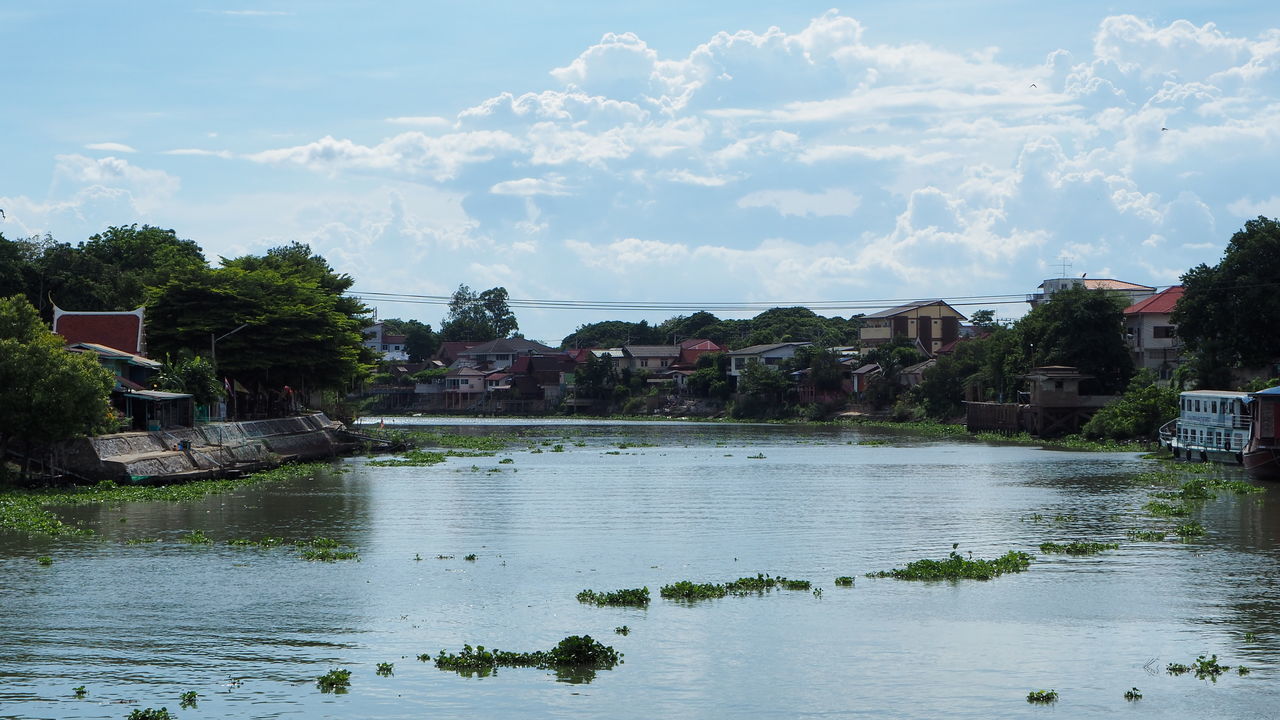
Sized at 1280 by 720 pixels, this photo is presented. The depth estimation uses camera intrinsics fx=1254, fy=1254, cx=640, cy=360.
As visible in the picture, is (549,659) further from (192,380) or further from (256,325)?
(256,325)

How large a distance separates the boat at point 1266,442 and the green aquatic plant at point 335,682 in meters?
41.1

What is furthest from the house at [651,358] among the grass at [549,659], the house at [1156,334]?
the grass at [549,659]

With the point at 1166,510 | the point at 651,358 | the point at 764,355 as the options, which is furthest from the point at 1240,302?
the point at 651,358

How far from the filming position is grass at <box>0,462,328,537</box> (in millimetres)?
31547

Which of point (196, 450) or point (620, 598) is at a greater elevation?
point (196, 450)

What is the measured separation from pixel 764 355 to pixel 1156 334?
5291 centimetres

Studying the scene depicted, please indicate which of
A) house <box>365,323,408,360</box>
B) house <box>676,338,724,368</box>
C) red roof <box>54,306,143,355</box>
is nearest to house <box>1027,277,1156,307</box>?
house <box>676,338,724,368</box>

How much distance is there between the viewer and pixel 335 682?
54.6 feet

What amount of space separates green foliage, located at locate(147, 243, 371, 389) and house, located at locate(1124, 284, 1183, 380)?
54916 millimetres

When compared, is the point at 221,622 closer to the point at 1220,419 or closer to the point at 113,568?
the point at 113,568

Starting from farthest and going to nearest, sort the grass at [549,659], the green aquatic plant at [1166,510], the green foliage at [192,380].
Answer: the green foliage at [192,380]
the green aquatic plant at [1166,510]
the grass at [549,659]

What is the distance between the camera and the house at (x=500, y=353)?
556 feet

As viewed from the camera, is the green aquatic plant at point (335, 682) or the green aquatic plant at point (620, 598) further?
the green aquatic plant at point (620, 598)

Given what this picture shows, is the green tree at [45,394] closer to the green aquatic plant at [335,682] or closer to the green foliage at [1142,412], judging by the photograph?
the green aquatic plant at [335,682]
